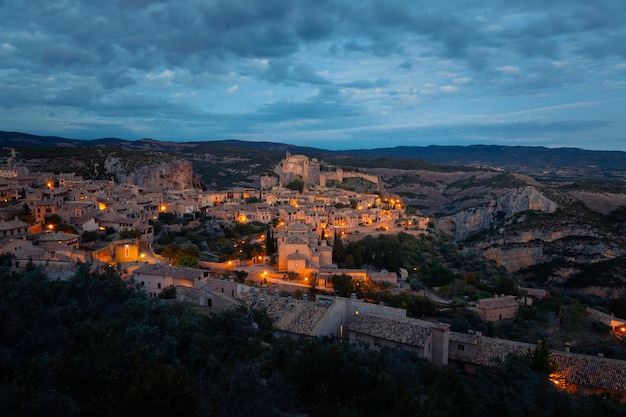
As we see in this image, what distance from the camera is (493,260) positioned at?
160 ft

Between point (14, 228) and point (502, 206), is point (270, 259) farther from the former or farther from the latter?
point (502, 206)

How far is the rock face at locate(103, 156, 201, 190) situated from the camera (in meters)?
57.2

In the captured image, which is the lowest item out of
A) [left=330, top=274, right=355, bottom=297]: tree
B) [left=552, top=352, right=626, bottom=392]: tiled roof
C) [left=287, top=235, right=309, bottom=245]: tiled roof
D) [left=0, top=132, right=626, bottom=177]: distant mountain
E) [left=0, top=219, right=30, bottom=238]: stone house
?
[left=552, top=352, right=626, bottom=392]: tiled roof

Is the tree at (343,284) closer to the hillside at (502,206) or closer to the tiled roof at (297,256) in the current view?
the tiled roof at (297,256)

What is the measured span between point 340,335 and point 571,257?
3788 centimetres

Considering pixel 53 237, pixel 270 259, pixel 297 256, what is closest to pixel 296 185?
pixel 270 259

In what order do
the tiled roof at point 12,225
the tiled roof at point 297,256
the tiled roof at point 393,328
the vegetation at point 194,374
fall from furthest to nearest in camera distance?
the tiled roof at point 297,256 < the tiled roof at point 12,225 < the tiled roof at point 393,328 < the vegetation at point 194,374

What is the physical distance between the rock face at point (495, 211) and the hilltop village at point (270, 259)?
14895mm

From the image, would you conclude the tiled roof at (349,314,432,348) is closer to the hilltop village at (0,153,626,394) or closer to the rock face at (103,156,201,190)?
the hilltop village at (0,153,626,394)

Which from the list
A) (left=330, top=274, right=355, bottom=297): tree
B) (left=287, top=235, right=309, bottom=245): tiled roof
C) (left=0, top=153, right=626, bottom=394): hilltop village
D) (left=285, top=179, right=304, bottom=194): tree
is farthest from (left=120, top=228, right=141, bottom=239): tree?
(left=285, top=179, right=304, bottom=194): tree

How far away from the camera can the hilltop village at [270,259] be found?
17891 mm

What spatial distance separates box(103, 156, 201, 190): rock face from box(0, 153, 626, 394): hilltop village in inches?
403

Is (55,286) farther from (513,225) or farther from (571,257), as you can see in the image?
(513,225)

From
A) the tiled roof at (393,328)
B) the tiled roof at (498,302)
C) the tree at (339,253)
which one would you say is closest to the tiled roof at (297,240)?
the tree at (339,253)
